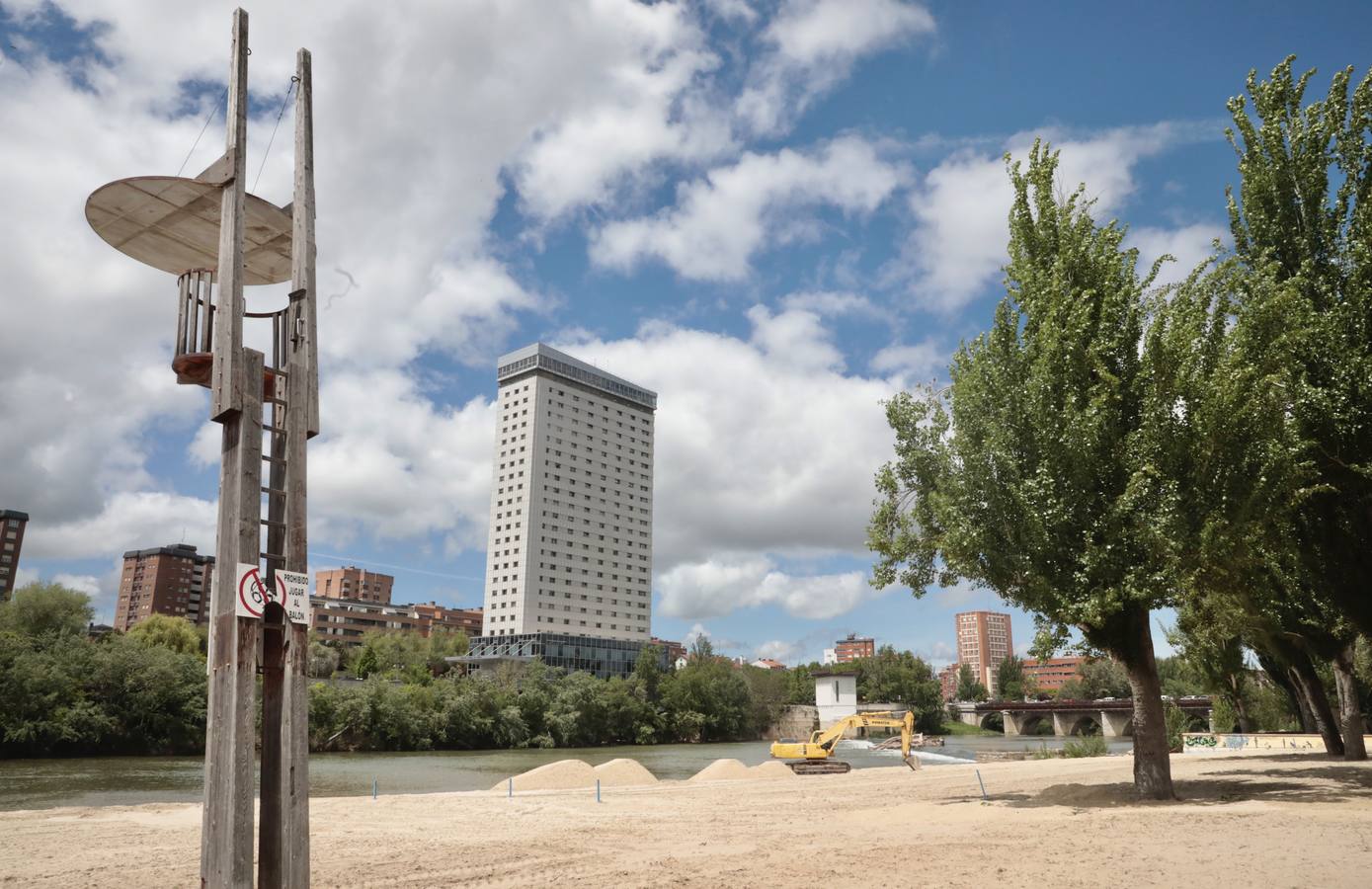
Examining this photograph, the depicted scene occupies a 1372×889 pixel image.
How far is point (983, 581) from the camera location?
20.7m

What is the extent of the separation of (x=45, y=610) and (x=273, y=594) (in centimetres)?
7478

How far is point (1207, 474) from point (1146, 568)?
8.26ft

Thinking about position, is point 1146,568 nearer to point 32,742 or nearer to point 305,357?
point 305,357

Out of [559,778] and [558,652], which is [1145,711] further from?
[558,652]

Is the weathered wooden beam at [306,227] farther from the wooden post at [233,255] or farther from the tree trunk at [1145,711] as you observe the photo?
the tree trunk at [1145,711]

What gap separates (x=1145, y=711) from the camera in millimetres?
18438

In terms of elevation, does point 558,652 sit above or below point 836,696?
above

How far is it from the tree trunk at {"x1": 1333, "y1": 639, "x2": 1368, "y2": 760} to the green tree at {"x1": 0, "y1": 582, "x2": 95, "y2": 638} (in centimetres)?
7588

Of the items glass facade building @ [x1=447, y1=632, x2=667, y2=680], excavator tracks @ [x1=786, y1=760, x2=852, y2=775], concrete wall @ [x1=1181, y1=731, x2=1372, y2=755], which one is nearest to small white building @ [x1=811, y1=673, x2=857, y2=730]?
glass facade building @ [x1=447, y1=632, x2=667, y2=680]

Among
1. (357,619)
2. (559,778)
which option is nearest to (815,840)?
(559,778)

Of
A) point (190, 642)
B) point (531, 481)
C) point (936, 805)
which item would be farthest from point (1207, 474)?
point (531, 481)

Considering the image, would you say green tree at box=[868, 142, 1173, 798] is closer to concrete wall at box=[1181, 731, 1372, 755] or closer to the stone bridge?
concrete wall at box=[1181, 731, 1372, 755]

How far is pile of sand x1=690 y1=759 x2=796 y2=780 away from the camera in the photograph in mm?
37562

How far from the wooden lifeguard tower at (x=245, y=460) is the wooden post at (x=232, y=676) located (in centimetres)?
1
